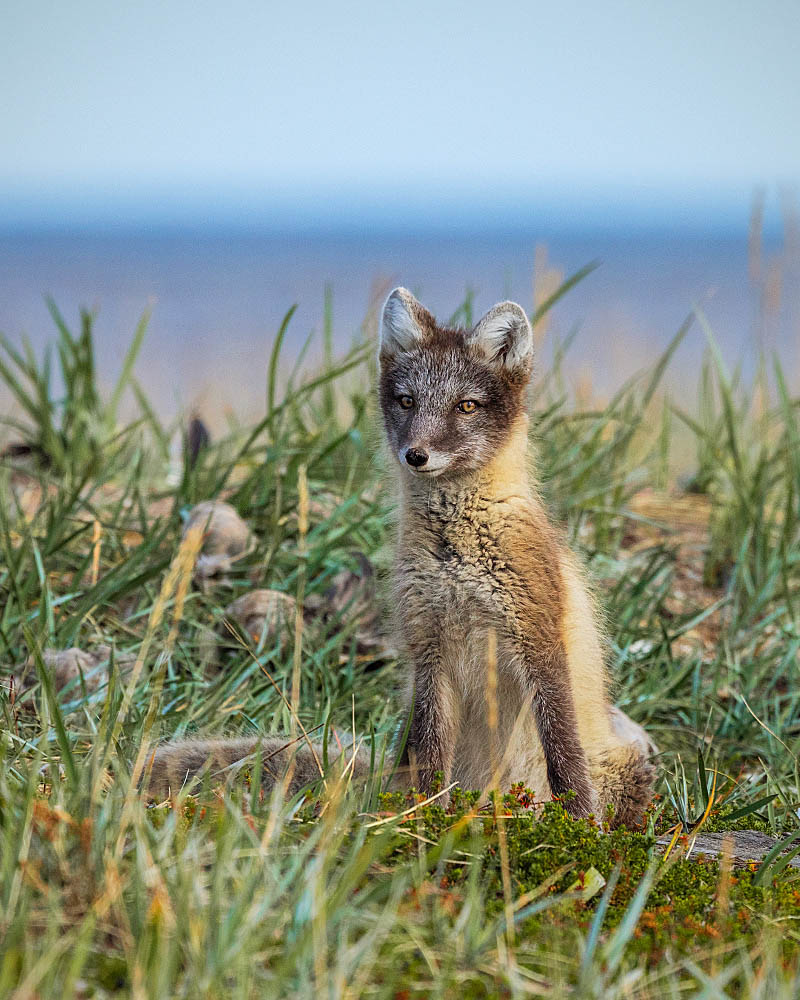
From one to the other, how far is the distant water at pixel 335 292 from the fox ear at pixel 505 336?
4.51 ft

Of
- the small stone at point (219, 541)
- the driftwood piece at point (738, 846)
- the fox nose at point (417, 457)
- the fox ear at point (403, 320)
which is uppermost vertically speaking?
the fox ear at point (403, 320)

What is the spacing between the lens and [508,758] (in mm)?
3803

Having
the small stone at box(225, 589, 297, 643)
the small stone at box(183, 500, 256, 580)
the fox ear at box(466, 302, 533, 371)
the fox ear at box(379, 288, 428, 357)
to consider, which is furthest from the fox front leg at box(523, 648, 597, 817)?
the small stone at box(183, 500, 256, 580)

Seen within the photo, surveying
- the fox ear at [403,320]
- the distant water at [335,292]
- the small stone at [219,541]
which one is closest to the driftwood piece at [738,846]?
the fox ear at [403,320]

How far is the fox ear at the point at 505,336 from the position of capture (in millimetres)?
3875

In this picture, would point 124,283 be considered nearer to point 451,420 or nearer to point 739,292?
point 739,292

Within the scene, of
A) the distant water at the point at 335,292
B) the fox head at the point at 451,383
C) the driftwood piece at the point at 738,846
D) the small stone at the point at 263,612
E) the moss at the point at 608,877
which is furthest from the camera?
the distant water at the point at 335,292

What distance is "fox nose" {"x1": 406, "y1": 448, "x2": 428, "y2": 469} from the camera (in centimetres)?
360

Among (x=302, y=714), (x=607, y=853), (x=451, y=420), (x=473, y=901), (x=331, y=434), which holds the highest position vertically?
(x=451, y=420)

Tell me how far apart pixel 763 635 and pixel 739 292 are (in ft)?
101

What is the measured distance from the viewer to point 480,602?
11.9ft

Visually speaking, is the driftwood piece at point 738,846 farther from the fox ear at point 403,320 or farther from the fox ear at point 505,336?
the fox ear at point 403,320

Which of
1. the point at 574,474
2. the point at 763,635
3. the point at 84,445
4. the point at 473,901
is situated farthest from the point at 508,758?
the point at 84,445

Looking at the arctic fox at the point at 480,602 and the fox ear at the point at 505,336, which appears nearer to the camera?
the arctic fox at the point at 480,602
